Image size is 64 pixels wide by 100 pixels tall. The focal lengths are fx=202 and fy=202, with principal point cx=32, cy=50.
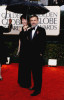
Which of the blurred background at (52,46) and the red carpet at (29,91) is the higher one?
the blurred background at (52,46)

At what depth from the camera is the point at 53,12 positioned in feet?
30.6

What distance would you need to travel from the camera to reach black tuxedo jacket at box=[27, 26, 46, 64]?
457 cm

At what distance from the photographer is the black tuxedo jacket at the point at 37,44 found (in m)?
4.57

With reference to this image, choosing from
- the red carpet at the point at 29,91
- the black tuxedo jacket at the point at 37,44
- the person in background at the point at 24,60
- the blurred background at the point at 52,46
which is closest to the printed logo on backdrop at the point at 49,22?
the blurred background at the point at 52,46

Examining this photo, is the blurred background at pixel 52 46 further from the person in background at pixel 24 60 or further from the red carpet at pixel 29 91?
the person in background at pixel 24 60

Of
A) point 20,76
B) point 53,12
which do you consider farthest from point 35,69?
point 53,12

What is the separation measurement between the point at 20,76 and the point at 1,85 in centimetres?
74

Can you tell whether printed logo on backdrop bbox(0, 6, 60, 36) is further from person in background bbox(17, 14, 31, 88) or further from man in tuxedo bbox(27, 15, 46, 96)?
man in tuxedo bbox(27, 15, 46, 96)

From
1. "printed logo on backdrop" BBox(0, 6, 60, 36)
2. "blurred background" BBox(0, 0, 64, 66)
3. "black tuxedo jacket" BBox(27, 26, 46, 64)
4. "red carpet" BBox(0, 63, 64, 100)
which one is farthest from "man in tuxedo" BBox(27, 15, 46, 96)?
"blurred background" BBox(0, 0, 64, 66)

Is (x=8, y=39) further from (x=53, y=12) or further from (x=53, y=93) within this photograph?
(x=53, y=93)

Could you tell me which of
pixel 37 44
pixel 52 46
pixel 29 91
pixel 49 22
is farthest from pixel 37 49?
pixel 52 46

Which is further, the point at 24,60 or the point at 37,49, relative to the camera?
the point at 24,60

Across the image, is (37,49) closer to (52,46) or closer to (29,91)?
(29,91)

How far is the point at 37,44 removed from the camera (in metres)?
4.63
